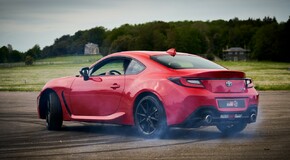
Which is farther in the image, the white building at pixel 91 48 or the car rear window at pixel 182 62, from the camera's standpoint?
the white building at pixel 91 48

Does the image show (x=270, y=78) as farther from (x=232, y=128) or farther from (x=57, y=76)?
(x=232, y=128)

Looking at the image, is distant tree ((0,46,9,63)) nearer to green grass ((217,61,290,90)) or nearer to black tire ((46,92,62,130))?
green grass ((217,61,290,90))

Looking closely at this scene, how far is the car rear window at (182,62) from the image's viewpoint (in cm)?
992

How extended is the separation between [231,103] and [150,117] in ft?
4.27

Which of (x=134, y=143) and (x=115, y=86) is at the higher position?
(x=115, y=86)

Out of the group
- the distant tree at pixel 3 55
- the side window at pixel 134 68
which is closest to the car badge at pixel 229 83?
the side window at pixel 134 68

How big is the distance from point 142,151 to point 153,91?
145 cm

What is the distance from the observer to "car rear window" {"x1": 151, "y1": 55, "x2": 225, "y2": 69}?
32.6 ft

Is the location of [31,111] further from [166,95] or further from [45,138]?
[166,95]

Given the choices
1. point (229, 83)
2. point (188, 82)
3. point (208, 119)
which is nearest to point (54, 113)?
point (188, 82)

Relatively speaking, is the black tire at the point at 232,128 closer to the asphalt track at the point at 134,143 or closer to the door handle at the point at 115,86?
the asphalt track at the point at 134,143

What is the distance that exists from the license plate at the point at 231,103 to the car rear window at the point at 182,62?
3.12ft

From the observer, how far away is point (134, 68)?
33.8 ft

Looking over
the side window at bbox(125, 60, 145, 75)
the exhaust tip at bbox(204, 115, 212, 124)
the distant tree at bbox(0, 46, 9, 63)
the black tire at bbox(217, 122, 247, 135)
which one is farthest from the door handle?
the distant tree at bbox(0, 46, 9, 63)
